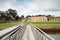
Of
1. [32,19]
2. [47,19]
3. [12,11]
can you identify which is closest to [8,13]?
[12,11]

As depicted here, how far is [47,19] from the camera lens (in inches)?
7126

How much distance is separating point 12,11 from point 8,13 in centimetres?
525

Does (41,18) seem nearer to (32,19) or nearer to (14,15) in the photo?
(32,19)

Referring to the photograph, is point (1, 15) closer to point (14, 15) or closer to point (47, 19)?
point (14, 15)

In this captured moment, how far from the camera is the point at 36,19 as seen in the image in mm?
178375

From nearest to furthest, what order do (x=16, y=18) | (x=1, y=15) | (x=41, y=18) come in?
(x=1, y=15)
(x=16, y=18)
(x=41, y=18)

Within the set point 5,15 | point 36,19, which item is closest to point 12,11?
point 5,15

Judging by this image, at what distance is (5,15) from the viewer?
15012 centimetres

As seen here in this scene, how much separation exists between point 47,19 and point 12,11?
1465 inches

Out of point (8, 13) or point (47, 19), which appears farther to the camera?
point (47, 19)

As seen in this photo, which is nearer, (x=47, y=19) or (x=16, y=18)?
(x=16, y=18)

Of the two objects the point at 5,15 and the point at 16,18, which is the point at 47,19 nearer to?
the point at 16,18

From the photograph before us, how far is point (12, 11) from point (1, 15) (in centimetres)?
1985

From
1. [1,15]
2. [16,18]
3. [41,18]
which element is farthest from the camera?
[41,18]
